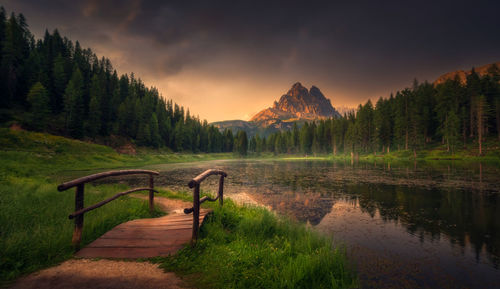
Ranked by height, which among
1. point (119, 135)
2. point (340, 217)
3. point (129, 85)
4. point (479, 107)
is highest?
point (129, 85)

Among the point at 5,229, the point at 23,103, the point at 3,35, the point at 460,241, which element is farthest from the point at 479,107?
the point at 3,35

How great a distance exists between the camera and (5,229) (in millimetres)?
5832

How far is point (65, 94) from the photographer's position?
211 ft

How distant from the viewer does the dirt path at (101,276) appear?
3.75 metres

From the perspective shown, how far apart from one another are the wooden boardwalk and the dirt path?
15.3 inches

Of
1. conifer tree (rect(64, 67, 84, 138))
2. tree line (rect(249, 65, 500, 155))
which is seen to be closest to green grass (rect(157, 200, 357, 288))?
tree line (rect(249, 65, 500, 155))

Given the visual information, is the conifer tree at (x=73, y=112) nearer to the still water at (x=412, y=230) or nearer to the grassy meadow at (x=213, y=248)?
the grassy meadow at (x=213, y=248)

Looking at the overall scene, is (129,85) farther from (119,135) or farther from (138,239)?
(138,239)

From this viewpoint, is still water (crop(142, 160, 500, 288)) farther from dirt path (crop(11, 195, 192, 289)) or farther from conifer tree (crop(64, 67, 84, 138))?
conifer tree (crop(64, 67, 84, 138))

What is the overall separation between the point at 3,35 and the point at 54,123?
41220 mm

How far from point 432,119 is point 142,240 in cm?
9554

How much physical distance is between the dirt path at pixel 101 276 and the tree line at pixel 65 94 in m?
74.5

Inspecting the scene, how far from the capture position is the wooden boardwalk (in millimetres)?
5207

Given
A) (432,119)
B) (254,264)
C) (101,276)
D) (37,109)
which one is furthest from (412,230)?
(432,119)
